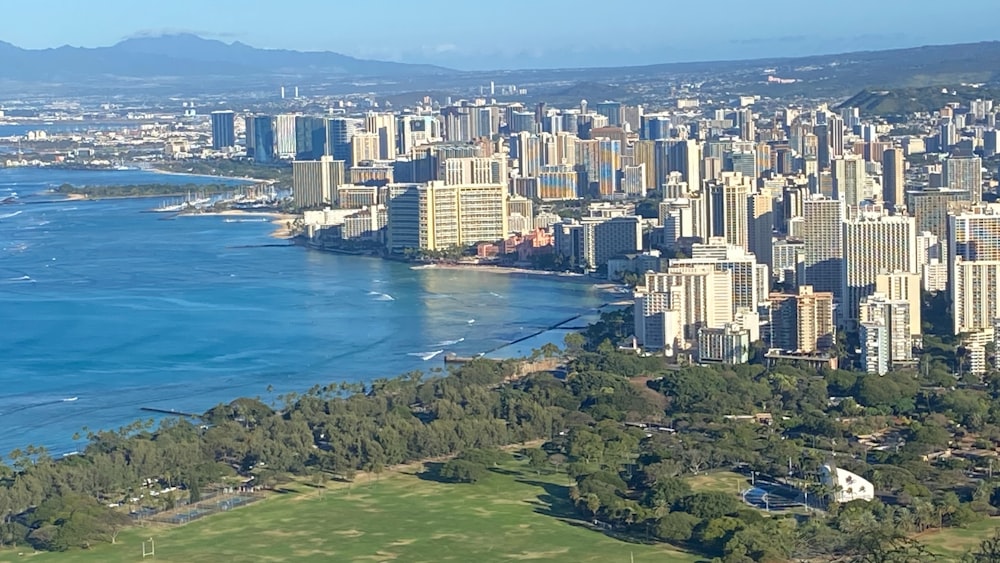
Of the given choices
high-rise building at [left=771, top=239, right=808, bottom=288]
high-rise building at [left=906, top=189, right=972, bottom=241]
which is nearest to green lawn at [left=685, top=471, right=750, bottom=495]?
high-rise building at [left=771, top=239, right=808, bottom=288]

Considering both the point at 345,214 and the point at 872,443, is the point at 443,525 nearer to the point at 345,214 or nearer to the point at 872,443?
the point at 872,443

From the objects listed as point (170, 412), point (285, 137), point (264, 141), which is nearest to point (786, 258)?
point (170, 412)

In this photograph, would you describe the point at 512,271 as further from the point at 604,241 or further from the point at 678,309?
the point at 678,309

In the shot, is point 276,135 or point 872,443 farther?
point 276,135

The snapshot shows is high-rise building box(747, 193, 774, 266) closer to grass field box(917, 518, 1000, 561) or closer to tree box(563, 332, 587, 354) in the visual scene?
tree box(563, 332, 587, 354)

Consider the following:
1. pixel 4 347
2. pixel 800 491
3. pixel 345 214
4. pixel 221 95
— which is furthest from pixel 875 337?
pixel 221 95

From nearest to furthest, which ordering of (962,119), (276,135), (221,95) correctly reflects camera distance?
(962,119), (276,135), (221,95)

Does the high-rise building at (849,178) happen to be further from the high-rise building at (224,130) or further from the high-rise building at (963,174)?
the high-rise building at (224,130)
